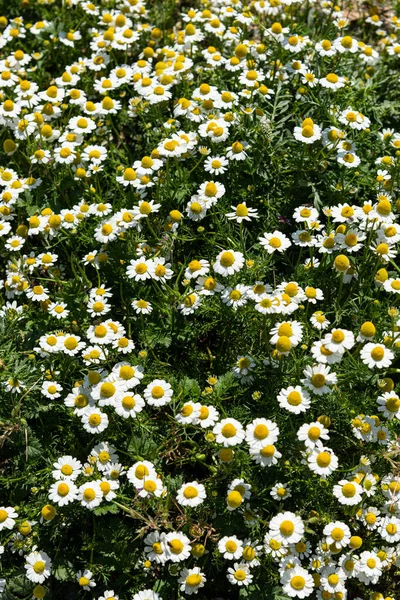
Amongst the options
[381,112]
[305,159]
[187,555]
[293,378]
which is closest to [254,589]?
[187,555]

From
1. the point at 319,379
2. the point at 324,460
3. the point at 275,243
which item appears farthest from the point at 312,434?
the point at 275,243

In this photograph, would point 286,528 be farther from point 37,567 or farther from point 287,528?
point 37,567

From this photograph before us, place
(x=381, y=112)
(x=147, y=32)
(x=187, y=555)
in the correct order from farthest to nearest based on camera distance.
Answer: (x=147, y=32) < (x=381, y=112) < (x=187, y=555)

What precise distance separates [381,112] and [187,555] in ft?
11.3

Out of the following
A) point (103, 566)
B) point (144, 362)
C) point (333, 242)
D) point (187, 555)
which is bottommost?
point (103, 566)

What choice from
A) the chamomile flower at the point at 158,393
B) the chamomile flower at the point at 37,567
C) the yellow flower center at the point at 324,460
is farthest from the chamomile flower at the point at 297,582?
the chamomile flower at the point at 37,567

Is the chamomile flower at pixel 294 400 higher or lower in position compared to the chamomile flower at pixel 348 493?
higher

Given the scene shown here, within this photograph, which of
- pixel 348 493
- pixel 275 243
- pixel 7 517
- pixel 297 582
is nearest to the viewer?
pixel 297 582

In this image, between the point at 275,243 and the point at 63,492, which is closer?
the point at 63,492

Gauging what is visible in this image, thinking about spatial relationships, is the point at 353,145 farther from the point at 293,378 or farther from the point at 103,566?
the point at 103,566

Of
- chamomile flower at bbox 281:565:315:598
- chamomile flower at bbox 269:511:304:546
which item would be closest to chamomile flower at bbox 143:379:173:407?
chamomile flower at bbox 269:511:304:546

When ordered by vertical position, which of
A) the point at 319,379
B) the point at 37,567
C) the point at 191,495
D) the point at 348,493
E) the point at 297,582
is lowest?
the point at 37,567

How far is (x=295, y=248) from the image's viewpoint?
191 inches

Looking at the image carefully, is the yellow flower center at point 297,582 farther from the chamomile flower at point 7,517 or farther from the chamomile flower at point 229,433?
the chamomile flower at point 7,517
